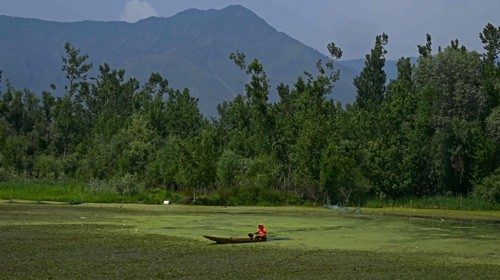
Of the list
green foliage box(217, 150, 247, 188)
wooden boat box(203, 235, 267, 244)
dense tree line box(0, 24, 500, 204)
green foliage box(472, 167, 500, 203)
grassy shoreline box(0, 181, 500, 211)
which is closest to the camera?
wooden boat box(203, 235, 267, 244)

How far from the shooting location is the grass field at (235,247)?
2208 cm

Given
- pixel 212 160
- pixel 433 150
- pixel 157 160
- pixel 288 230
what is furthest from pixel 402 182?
pixel 288 230

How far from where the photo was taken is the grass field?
72.4 ft

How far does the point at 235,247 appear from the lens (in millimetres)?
28734

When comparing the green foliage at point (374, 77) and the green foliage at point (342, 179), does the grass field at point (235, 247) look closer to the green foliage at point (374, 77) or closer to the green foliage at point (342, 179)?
the green foliage at point (342, 179)

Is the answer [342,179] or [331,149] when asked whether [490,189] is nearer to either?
[342,179]

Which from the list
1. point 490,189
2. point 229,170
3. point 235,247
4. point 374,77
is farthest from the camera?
point 374,77

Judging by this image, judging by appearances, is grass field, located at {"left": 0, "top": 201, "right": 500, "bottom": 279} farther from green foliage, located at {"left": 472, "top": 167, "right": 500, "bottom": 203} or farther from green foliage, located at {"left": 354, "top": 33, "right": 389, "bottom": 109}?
green foliage, located at {"left": 354, "top": 33, "right": 389, "bottom": 109}

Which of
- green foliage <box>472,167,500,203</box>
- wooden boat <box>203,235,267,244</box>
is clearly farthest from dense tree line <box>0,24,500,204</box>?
wooden boat <box>203,235,267,244</box>

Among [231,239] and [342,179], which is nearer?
[231,239]

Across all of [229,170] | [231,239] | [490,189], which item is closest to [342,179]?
[229,170]

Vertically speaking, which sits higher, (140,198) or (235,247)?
(140,198)

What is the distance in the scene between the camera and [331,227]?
38625mm

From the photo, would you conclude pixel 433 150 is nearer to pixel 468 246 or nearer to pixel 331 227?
pixel 331 227
